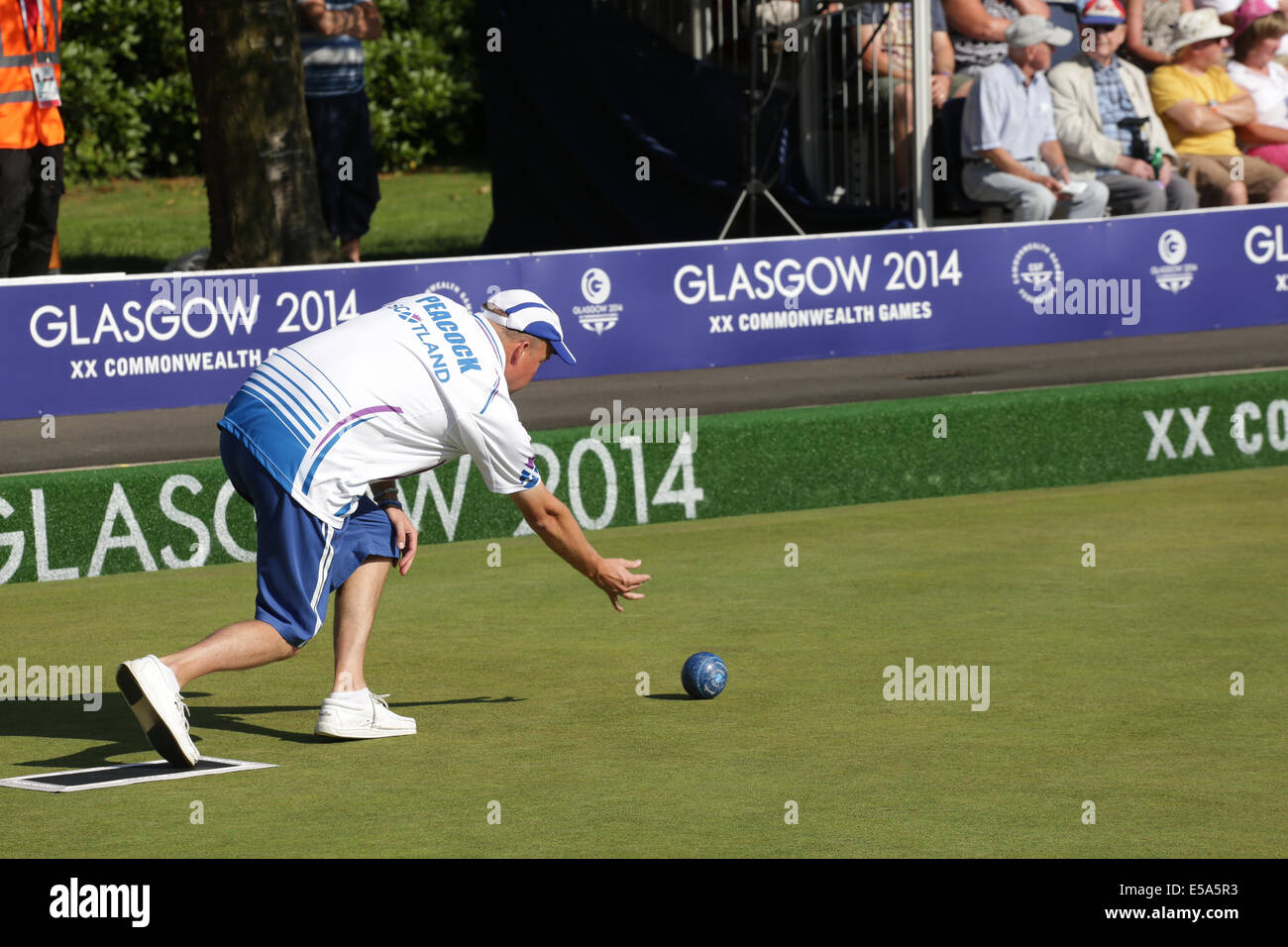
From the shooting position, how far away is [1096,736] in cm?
600

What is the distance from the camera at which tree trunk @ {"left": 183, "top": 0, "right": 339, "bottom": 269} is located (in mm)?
13938

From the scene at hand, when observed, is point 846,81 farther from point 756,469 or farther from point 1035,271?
point 756,469

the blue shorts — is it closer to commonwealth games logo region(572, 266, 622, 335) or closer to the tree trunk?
commonwealth games logo region(572, 266, 622, 335)

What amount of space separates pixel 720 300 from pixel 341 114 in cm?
482

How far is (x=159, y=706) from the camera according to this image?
18.2 ft

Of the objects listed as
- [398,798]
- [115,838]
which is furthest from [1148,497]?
[115,838]

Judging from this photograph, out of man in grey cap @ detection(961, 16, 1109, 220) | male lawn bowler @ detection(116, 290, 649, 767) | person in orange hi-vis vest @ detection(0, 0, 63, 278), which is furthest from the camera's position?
man in grey cap @ detection(961, 16, 1109, 220)

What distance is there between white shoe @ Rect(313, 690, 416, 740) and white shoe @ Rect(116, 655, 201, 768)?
478 mm

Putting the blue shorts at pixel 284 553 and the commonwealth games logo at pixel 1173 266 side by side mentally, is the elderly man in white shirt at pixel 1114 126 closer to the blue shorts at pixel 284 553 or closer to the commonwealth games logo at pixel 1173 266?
the commonwealth games logo at pixel 1173 266

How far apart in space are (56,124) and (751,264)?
4.25 m

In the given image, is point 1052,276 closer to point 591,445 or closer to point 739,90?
point 591,445

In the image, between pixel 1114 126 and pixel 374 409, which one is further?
pixel 1114 126

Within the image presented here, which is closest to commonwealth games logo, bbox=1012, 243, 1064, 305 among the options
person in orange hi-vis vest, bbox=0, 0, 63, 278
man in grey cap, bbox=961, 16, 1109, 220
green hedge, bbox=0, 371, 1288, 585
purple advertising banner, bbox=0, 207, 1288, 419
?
purple advertising banner, bbox=0, 207, 1288, 419

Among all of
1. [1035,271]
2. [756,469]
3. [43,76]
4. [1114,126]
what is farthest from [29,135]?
[1114,126]
